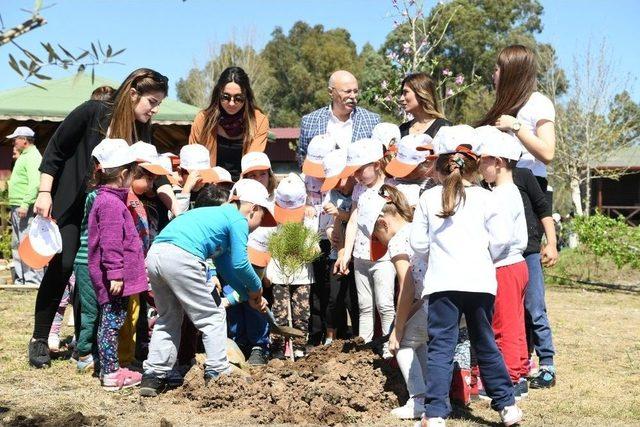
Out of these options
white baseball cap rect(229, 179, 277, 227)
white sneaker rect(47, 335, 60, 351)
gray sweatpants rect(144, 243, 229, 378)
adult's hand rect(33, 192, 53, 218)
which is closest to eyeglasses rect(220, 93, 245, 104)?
white baseball cap rect(229, 179, 277, 227)

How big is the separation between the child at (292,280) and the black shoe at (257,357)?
289mm

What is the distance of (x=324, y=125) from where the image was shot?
23.4ft

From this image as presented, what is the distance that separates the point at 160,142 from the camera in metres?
16.0

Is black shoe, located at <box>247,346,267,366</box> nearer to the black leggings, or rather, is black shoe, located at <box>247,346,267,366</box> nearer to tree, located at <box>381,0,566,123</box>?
the black leggings

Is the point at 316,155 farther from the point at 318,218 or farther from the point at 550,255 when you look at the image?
the point at 550,255

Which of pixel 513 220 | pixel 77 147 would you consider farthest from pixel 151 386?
pixel 513 220

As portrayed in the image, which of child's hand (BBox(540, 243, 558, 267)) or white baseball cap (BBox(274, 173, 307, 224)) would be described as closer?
child's hand (BBox(540, 243, 558, 267))

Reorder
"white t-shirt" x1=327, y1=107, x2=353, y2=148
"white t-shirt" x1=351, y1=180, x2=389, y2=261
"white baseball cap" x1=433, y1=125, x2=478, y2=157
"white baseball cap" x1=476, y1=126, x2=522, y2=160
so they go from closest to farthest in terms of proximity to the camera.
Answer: "white baseball cap" x1=433, y1=125, x2=478, y2=157 → "white baseball cap" x1=476, y1=126, x2=522, y2=160 → "white t-shirt" x1=351, y1=180, x2=389, y2=261 → "white t-shirt" x1=327, y1=107, x2=353, y2=148

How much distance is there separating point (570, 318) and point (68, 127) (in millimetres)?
5957

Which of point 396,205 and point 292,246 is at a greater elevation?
point 396,205

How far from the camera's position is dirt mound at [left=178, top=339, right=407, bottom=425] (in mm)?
4844

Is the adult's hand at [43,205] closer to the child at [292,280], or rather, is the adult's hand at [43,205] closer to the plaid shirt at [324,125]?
the child at [292,280]

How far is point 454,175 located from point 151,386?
230 cm

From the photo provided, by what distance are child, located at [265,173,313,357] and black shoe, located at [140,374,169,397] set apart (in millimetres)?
1219
